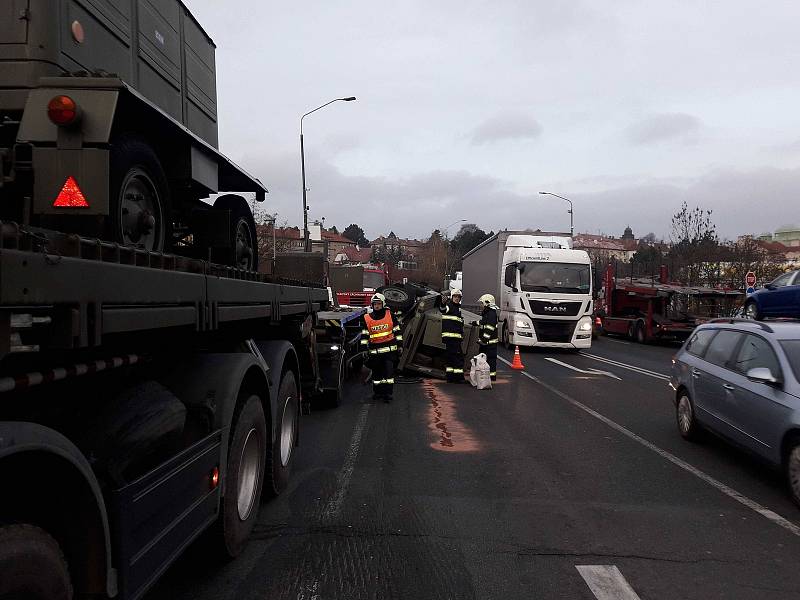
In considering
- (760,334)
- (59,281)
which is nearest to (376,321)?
(760,334)

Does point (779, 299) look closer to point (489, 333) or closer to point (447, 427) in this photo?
point (489, 333)

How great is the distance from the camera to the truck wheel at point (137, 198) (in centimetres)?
382

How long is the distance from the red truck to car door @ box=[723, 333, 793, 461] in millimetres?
16903

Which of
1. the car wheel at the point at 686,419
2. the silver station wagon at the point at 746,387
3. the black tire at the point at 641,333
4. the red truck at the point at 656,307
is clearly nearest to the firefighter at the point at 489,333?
the silver station wagon at the point at 746,387

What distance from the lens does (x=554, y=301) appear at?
18.9 meters

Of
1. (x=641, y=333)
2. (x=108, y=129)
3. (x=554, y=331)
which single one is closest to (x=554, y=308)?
(x=554, y=331)

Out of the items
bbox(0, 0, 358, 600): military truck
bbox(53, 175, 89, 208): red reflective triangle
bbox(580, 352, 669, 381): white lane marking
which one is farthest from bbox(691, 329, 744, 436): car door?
bbox(580, 352, 669, 381): white lane marking

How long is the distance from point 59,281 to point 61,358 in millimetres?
418

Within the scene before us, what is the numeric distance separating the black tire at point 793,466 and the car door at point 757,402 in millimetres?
95

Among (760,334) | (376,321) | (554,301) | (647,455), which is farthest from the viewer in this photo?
(554,301)

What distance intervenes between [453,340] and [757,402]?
22.4ft

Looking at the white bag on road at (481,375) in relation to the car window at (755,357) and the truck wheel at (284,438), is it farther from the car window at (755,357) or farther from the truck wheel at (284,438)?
the truck wheel at (284,438)

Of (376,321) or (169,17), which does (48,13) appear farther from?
(376,321)

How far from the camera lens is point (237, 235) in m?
5.99
